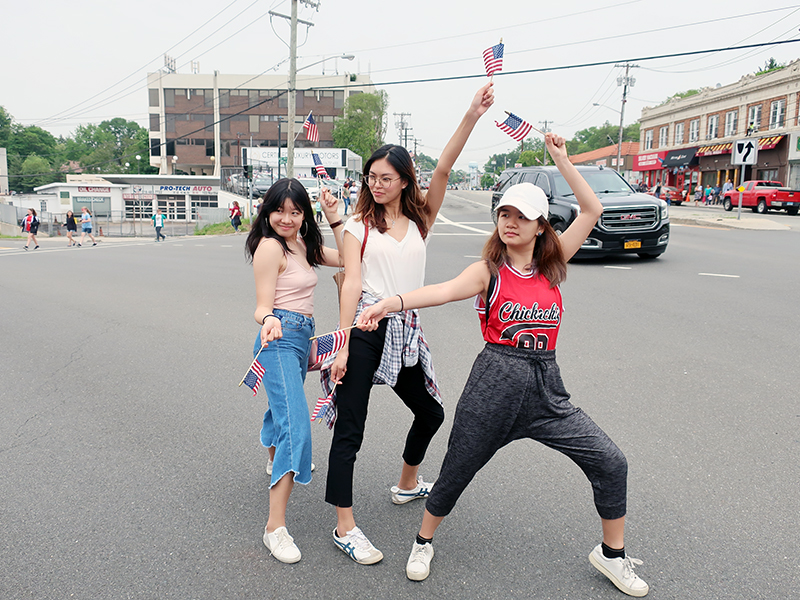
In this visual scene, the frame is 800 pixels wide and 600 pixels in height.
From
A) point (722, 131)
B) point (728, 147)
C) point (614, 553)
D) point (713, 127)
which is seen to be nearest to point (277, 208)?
point (614, 553)

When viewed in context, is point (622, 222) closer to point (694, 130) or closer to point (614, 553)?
point (614, 553)

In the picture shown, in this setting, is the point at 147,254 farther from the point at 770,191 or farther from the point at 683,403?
the point at 770,191

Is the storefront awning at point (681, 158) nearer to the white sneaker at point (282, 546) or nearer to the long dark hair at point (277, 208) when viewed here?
the long dark hair at point (277, 208)

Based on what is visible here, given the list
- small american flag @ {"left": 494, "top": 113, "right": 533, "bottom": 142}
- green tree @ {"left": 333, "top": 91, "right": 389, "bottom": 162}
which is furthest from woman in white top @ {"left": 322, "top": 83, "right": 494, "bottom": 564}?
green tree @ {"left": 333, "top": 91, "right": 389, "bottom": 162}

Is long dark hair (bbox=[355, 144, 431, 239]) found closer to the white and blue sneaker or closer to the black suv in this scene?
the white and blue sneaker

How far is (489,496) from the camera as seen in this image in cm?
352

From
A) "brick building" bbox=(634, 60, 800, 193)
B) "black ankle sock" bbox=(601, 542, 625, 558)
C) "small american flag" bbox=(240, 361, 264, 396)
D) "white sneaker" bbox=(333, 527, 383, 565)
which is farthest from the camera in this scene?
"brick building" bbox=(634, 60, 800, 193)

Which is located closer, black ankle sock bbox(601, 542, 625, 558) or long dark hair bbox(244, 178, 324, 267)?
black ankle sock bbox(601, 542, 625, 558)

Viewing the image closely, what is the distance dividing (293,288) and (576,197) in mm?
1475

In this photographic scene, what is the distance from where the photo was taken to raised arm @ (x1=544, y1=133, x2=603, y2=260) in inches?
114

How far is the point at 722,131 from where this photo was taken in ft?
159

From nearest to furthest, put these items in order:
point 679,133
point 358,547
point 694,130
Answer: point 358,547 → point 694,130 → point 679,133

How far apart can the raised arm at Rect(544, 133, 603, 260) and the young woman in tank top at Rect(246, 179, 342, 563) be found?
1.17 m

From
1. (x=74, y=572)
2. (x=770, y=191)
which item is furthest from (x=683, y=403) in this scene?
(x=770, y=191)
